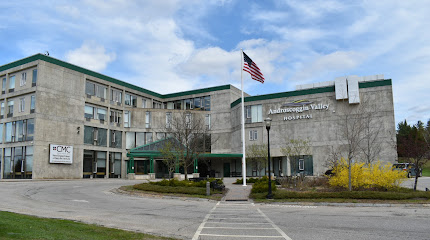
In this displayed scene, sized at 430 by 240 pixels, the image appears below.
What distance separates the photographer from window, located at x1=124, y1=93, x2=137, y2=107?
6054 cm

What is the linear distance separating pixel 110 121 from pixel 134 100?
7.62 metres

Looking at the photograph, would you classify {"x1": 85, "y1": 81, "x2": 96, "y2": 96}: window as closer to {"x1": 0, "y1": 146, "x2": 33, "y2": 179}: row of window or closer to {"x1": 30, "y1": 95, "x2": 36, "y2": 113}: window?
{"x1": 30, "y1": 95, "x2": 36, "y2": 113}: window

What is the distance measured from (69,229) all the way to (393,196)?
53.1ft

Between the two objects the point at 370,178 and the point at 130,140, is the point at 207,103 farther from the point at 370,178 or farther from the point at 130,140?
the point at 370,178

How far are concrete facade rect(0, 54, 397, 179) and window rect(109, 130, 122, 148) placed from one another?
162 mm

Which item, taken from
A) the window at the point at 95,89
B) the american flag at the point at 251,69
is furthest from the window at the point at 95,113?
the american flag at the point at 251,69

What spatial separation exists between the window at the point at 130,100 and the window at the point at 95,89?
5.13 m

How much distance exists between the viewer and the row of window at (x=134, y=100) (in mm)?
53688

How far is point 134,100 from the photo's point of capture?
62469 millimetres

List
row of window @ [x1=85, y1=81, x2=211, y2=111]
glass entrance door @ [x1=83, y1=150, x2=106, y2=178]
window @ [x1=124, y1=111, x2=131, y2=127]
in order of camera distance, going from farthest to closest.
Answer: window @ [x1=124, y1=111, x2=131, y2=127]
row of window @ [x1=85, y1=81, x2=211, y2=111]
glass entrance door @ [x1=83, y1=150, x2=106, y2=178]

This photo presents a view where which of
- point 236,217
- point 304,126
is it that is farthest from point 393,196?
point 304,126

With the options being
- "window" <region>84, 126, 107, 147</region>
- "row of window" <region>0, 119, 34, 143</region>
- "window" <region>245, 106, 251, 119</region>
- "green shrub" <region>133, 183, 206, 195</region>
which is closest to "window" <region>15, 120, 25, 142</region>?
"row of window" <region>0, 119, 34, 143</region>

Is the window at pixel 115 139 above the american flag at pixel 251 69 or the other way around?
the other way around

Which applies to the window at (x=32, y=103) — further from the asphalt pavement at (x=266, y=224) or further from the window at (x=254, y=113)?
the asphalt pavement at (x=266, y=224)
